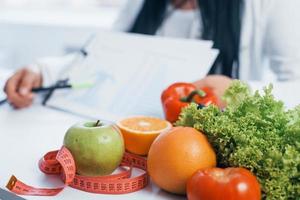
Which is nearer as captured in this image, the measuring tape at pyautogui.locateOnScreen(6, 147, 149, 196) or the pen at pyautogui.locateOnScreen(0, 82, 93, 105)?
the measuring tape at pyautogui.locateOnScreen(6, 147, 149, 196)

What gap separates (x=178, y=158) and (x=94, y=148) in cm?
11

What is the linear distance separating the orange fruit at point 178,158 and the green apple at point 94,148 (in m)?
0.05

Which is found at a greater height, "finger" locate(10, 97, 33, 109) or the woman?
the woman

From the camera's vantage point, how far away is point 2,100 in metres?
1.01

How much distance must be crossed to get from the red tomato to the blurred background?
5.10ft

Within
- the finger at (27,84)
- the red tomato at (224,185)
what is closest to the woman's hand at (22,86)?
the finger at (27,84)

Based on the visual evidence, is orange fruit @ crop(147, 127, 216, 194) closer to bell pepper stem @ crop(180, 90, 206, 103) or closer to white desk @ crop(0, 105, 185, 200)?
white desk @ crop(0, 105, 185, 200)

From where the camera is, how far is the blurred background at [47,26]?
2.05 m

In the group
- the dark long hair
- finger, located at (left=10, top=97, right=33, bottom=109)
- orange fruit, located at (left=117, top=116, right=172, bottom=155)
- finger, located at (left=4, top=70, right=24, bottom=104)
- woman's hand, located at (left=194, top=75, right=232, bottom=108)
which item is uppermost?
the dark long hair

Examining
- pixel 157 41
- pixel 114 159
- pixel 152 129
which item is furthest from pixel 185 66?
pixel 114 159

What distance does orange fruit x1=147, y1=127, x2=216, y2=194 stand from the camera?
0.54 m

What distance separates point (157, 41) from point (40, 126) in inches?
13.4

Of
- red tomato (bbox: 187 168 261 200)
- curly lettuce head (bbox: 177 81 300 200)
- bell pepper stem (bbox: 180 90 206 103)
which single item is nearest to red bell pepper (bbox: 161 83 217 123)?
bell pepper stem (bbox: 180 90 206 103)

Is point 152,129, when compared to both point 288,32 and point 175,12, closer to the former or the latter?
point 288,32
